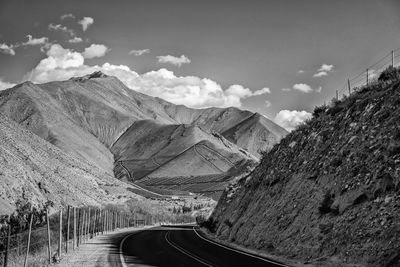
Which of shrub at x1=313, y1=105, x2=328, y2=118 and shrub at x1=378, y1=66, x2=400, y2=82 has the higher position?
shrub at x1=378, y1=66, x2=400, y2=82

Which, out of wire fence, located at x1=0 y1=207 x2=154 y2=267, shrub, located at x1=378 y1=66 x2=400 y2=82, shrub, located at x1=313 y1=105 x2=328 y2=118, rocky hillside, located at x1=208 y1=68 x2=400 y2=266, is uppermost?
shrub, located at x1=378 y1=66 x2=400 y2=82

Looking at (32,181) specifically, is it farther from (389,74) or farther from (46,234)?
(389,74)

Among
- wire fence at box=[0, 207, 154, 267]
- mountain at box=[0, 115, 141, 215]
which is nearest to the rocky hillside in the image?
wire fence at box=[0, 207, 154, 267]

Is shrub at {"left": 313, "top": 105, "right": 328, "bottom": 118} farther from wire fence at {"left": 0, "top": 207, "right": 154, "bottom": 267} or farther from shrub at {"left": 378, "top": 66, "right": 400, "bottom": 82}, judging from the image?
wire fence at {"left": 0, "top": 207, "right": 154, "bottom": 267}

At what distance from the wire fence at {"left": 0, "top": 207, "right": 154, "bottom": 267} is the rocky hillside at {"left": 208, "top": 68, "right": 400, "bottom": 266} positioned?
30.6 feet

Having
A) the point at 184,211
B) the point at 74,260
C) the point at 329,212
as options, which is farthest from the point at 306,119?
the point at 184,211

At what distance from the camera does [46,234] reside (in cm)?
3095

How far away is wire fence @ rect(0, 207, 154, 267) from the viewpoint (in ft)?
62.9

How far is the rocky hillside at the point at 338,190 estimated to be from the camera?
15.7m

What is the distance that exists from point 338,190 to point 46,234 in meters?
19.5

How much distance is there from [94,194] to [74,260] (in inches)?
2499

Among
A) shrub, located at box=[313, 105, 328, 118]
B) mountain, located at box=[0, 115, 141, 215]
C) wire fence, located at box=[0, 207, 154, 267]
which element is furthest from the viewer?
mountain, located at box=[0, 115, 141, 215]

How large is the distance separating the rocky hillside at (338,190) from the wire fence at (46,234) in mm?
9319

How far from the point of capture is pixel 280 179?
27797 millimetres
